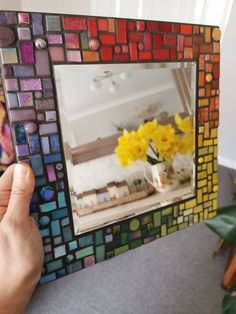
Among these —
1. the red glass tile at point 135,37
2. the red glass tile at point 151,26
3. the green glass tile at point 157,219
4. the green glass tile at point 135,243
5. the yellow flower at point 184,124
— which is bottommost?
the green glass tile at point 135,243

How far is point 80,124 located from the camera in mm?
489

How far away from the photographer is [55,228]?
467mm

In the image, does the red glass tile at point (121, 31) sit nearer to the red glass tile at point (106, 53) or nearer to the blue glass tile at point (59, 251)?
the red glass tile at point (106, 53)

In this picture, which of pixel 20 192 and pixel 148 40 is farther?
pixel 148 40

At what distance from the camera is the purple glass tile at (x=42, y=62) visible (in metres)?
0.40

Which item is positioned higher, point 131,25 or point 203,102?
point 131,25

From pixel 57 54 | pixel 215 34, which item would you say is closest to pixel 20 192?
pixel 57 54

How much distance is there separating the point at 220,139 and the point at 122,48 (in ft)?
4.32

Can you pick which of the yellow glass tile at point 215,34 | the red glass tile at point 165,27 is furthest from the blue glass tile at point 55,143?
the yellow glass tile at point 215,34

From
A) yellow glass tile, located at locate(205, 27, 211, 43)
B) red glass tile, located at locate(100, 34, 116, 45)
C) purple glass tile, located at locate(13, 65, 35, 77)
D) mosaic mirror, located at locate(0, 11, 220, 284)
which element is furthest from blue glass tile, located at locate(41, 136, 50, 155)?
yellow glass tile, located at locate(205, 27, 211, 43)

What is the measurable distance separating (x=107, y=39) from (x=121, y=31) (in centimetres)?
4

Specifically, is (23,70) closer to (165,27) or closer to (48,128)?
(48,128)

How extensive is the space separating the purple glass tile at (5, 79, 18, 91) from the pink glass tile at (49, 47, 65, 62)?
0.08 meters

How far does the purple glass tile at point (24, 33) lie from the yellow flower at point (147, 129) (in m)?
0.30
